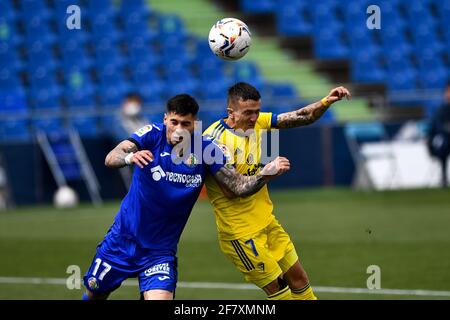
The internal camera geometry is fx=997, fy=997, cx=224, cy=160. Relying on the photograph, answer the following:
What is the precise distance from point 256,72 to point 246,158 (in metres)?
18.7

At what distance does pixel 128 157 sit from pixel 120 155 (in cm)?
13

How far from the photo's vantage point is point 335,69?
96.7 feet

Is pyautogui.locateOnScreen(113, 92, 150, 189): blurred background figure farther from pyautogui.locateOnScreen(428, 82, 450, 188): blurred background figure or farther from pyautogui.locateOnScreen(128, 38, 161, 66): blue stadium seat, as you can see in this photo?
pyautogui.locateOnScreen(428, 82, 450, 188): blurred background figure

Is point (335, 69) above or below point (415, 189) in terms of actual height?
above

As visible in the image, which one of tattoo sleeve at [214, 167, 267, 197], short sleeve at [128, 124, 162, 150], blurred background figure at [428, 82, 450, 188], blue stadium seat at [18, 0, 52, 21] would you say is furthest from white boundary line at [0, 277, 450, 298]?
blue stadium seat at [18, 0, 52, 21]

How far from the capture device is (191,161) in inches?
325

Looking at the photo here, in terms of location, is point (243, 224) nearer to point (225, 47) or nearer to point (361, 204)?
point (225, 47)

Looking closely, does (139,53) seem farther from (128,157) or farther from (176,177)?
(128,157)

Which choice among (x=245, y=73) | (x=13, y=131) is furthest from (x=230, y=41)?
(x=245, y=73)

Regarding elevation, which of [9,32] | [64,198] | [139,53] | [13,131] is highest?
[9,32]

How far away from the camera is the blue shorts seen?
8.08 meters

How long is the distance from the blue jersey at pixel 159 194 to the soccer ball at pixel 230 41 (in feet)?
3.88

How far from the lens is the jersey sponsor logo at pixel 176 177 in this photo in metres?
8.18
